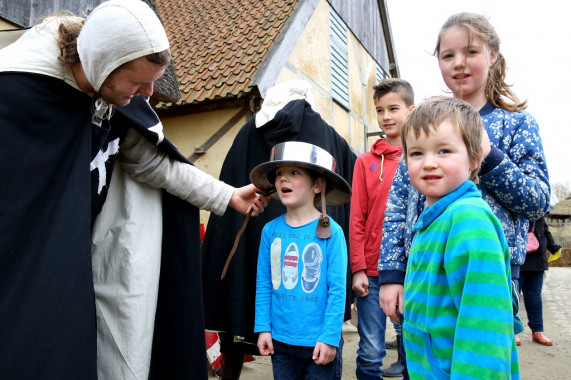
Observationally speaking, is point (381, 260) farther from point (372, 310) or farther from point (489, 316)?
point (372, 310)

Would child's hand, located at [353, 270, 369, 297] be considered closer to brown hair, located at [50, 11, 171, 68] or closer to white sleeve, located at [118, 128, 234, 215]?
white sleeve, located at [118, 128, 234, 215]

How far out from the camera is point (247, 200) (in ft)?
8.48

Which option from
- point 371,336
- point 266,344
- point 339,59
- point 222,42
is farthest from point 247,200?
point 339,59

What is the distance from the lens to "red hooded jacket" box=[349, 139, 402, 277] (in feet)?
9.97

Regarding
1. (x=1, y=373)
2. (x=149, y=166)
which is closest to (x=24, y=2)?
(x=149, y=166)

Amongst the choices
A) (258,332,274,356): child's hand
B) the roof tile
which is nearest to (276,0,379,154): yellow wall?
the roof tile

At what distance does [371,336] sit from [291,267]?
846mm

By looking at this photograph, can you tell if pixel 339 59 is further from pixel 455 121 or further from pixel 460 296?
pixel 460 296

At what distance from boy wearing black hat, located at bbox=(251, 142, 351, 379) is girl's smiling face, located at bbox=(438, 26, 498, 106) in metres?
0.81

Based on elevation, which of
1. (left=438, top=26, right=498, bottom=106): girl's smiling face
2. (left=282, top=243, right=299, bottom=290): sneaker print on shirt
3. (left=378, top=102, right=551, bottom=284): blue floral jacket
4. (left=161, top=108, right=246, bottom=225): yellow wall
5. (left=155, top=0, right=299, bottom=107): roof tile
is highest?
(left=155, top=0, right=299, bottom=107): roof tile

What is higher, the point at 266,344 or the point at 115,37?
the point at 115,37

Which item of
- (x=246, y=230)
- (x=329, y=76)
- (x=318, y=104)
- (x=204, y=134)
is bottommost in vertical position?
(x=246, y=230)

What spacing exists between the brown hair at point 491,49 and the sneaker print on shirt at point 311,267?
104 centimetres

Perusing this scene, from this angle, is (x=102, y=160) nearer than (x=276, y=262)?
Yes
